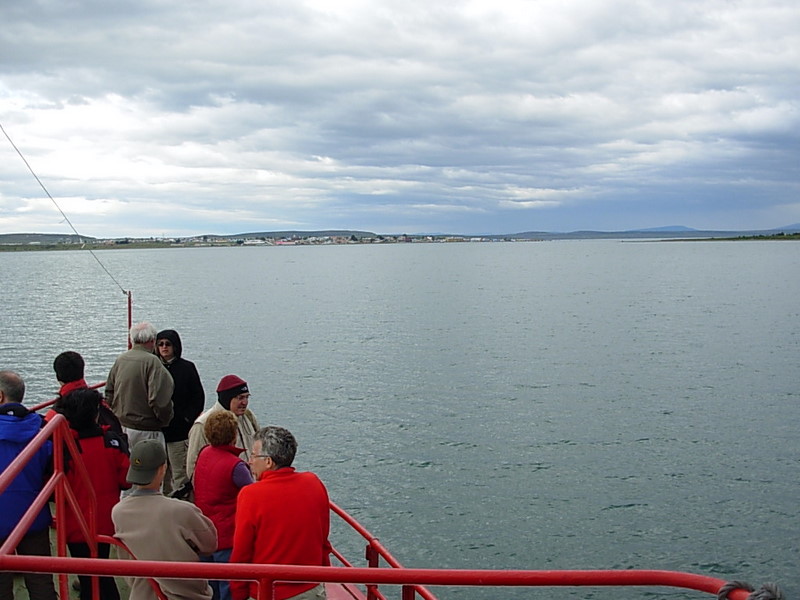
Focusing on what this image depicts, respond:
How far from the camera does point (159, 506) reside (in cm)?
434

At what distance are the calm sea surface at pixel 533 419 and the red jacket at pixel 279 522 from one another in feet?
29.4

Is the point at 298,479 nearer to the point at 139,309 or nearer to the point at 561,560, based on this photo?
the point at 561,560

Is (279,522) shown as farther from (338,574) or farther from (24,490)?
(24,490)

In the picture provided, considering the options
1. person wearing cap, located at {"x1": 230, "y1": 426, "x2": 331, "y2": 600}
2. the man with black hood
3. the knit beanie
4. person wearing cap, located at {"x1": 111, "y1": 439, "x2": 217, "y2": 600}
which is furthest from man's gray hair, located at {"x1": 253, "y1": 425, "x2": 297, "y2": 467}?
the man with black hood

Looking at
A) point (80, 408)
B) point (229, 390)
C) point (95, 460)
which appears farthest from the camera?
point (229, 390)

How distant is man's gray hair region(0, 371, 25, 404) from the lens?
5125 mm

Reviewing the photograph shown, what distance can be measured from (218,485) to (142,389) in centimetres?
227

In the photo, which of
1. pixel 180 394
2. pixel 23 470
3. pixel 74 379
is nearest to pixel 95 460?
pixel 23 470

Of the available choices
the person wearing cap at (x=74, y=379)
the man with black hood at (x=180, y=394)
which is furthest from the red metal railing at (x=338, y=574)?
the man with black hood at (x=180, y=394)

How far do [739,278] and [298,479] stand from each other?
91.2 meters

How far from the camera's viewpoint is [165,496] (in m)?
5.41

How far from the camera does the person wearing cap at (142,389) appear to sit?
22.6 feet

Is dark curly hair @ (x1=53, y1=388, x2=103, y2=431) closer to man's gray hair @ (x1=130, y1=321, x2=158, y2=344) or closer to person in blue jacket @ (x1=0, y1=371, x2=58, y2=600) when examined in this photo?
person in blue jacket @ (x1=0, y1=371, x2=58, y2=600)

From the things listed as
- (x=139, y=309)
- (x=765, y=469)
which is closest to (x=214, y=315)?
(x=139, y=309)
